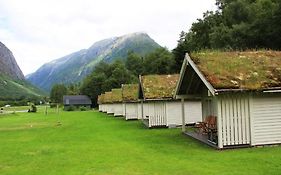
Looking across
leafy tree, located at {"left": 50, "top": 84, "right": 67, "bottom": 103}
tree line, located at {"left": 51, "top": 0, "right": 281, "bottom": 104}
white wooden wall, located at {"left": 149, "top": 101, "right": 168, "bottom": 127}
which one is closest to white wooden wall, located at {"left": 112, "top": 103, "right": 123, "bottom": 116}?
tree line, located at {"left": 51, "top": 0, "right": 281, "bottom": 104}

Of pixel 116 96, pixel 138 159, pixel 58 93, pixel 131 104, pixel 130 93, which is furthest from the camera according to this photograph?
pixel 58 93

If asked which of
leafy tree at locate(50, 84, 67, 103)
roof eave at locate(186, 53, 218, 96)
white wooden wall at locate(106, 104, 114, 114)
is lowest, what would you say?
white wooden wall at locate(106, 104, 114, 114)

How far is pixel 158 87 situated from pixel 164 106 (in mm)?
1686

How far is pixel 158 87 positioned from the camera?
35.4m

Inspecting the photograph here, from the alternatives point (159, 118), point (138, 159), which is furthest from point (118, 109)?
point (138, 159)

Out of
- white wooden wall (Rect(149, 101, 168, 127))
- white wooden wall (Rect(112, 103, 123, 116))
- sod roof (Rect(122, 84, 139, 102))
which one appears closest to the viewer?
white wooden wall (Rect(149, 101, 168, 127))

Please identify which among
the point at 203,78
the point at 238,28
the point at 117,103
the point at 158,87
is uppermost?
the point at 238,28

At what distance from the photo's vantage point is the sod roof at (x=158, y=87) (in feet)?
113

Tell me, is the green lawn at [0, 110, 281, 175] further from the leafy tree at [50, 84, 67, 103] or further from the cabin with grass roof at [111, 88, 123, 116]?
the leafy tree at [50, 84, 67, 103]

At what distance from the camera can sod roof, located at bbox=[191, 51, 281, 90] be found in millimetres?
19031

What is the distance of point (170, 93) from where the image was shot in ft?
113

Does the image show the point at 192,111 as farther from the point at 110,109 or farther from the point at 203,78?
the point at 110,109

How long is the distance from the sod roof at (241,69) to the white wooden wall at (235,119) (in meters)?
0.76

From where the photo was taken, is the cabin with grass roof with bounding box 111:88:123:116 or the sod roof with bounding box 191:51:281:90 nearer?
the sod roof with bounding box 191:51:281:90
